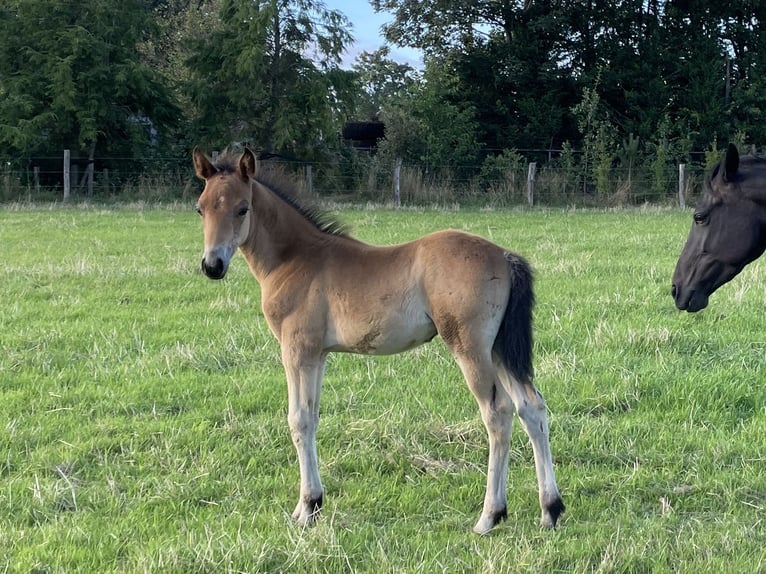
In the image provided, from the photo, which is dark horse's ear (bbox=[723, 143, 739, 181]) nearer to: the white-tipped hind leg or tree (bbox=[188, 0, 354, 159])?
the white-tipped hind leg

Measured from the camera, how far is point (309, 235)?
12.1 feet

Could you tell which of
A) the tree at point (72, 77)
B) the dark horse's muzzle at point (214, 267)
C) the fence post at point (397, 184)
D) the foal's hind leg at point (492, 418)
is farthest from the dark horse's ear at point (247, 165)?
the tree at point (72, 77)

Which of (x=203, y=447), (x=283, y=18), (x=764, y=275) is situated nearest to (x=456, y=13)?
(x=283, y=18)

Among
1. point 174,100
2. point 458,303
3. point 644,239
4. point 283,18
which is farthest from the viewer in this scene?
point 174,100

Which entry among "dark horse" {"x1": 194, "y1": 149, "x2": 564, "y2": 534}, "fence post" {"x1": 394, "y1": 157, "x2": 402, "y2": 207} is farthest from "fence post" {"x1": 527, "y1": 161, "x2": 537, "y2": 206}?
"dark horse" {"x1": 194, "y1": 149, "x2": 564, "y2": 534}

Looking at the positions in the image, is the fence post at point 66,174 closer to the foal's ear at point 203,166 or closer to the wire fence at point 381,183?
the wire fence at point 381,183

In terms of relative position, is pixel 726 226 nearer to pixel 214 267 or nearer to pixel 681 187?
pixel 214 267

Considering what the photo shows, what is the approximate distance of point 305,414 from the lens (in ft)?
11.0

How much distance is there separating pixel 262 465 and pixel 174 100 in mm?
24705

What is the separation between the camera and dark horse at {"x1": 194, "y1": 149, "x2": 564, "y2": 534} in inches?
122

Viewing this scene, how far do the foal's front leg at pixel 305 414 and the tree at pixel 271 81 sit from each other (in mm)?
20984

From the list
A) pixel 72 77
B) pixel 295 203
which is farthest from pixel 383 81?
pixel 295 203

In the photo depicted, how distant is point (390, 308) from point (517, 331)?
59cm

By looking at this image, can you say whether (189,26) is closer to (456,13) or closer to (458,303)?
(456,13)
